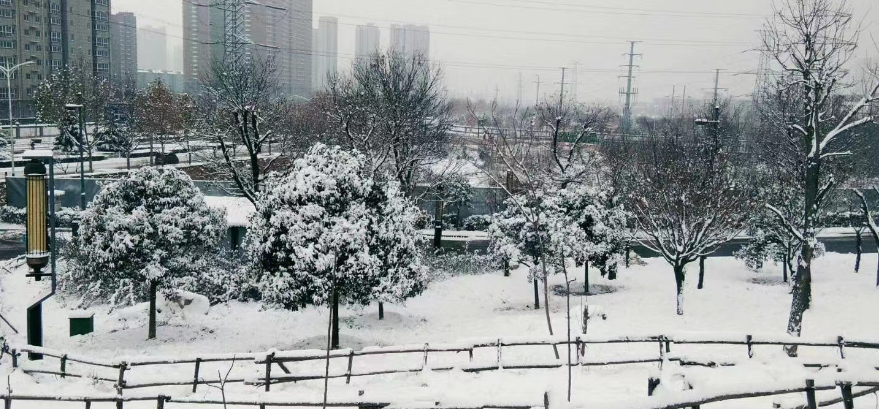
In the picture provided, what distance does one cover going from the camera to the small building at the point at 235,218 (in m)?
27.0

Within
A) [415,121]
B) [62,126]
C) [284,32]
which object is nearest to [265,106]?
[415,121]

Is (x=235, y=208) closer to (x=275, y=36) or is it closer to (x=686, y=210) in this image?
(x=686, y=210)

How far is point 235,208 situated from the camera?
2825 cm

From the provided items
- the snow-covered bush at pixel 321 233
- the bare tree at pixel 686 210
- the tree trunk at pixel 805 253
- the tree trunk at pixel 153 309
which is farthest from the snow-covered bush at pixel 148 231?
the tree trunk at pixel 805 253

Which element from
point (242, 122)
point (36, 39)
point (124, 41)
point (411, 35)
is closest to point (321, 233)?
point (242, 122)

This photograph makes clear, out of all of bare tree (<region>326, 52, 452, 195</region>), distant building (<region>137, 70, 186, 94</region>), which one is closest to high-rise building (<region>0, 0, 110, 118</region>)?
distant building (<region>137, 70, 186, 94</region>)

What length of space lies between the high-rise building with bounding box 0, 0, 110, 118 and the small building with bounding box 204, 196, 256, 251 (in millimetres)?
47304

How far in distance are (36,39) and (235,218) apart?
6233 centimetres

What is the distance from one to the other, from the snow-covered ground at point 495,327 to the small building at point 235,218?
16.0ft

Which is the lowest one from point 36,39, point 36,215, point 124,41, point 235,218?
point 235,218

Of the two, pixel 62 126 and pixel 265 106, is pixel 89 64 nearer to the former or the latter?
pixel 62 126

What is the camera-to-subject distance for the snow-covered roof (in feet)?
88.3

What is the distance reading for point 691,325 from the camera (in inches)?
762

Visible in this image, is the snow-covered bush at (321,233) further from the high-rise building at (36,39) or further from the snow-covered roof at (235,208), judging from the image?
the high-rise building at (36,39)
